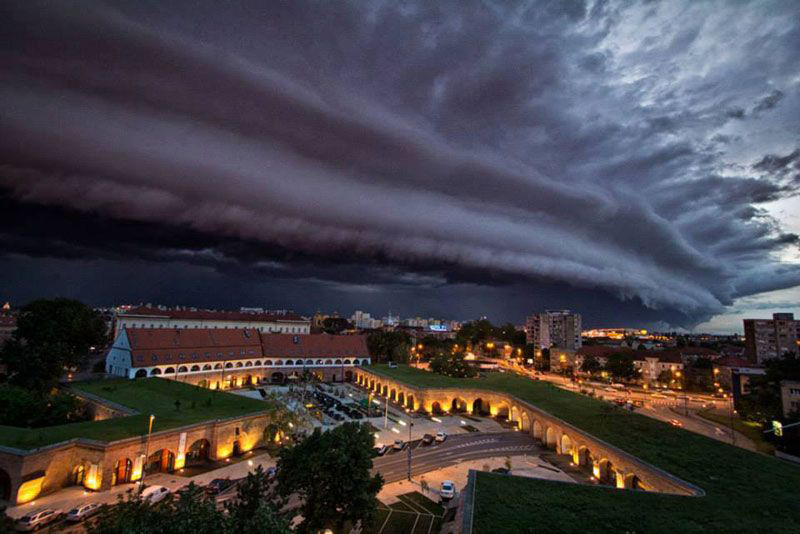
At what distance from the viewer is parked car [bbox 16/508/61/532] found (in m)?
26.5

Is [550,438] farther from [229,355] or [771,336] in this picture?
[771,336]

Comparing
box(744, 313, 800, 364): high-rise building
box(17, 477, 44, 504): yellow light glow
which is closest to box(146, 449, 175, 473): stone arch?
box(17, 477, 44, 504): yellow light glow

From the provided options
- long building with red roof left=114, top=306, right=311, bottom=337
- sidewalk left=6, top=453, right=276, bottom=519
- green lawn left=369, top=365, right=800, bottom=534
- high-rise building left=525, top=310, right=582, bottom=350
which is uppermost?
high-rise building left=525, top=310, right=582, bottom=350

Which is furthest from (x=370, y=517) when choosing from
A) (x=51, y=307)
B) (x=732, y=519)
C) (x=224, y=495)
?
(x=51, y=307)

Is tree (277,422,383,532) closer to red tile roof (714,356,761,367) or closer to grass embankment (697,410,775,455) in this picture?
grass embankment (697,410,775,455)

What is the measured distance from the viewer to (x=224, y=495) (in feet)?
108

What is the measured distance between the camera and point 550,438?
1918 inches

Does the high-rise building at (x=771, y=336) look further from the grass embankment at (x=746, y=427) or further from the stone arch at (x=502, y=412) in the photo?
the stone arch at (x=502, y=412)

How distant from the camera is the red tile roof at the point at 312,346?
86.6 meters

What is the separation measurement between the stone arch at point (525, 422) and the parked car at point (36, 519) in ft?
164

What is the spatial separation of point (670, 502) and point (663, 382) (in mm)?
92041

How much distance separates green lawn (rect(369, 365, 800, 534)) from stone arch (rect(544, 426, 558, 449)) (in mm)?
8531

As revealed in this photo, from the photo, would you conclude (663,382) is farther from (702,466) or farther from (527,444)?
(702,466)

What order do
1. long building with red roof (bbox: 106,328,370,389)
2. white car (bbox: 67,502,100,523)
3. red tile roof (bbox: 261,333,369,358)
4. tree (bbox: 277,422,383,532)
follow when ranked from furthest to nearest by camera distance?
red tile roof (bbox: 261,333,369,358), long building with red roof (bbox: 106,328,370,389), white car (bbox: 67,502,100,523), tree (bbox: 277,422,383,532)
